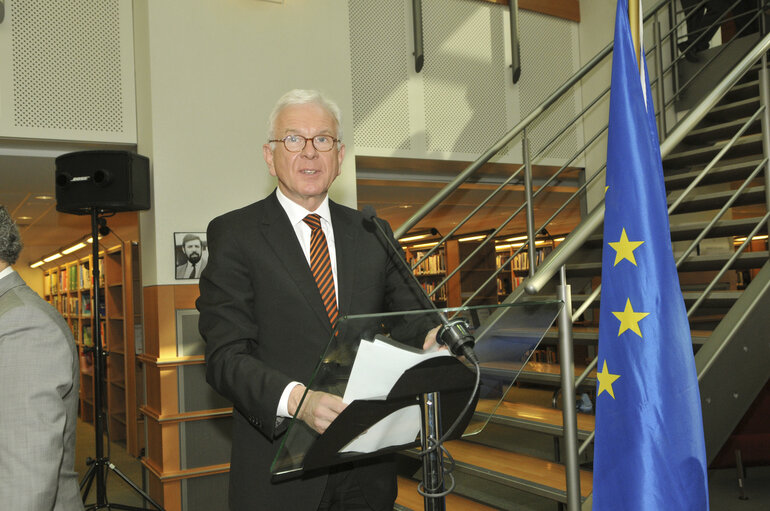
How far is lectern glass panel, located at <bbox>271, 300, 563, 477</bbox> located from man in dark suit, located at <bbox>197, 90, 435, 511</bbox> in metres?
0.25

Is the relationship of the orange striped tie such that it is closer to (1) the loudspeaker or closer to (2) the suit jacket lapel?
(2) the suit jacket lapel

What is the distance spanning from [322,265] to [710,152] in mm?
3553

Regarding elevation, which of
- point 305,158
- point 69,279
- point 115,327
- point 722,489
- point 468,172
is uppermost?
point 468,172

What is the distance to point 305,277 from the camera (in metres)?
1.51

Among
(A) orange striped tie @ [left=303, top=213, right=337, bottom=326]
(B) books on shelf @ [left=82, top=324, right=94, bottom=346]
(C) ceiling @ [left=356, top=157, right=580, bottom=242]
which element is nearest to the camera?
(A) orange striped tie @ [left=303, top=213, right=337, bottom=326]

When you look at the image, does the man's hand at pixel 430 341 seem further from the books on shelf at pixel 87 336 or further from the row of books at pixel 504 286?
the row of books at pixel 504 286

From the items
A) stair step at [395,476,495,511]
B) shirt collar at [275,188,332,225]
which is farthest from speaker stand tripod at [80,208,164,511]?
shirt collar at [275,188,332,225]

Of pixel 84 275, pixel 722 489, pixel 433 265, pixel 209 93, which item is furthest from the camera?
pixel 433 265

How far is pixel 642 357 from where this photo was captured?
1.99 m

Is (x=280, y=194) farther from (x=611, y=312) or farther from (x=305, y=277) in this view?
(x=611, y=312)

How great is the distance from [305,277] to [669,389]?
121 centimetres

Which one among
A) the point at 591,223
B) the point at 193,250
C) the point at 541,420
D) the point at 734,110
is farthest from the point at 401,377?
the point at 734,110

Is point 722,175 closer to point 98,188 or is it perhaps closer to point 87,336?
point 98,188

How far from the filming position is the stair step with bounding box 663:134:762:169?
3.82 metres
